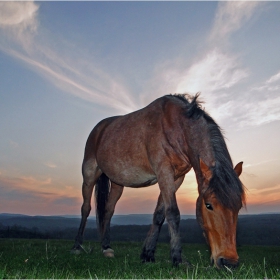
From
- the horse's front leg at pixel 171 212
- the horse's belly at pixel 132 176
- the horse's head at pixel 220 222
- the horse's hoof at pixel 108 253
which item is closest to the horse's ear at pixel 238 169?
the horse's head at pixel 220 222

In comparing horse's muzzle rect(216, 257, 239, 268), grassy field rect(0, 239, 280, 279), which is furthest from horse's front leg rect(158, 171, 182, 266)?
horse's muzzle rect(216, 257, 239, 268)

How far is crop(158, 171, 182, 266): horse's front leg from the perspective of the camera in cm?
556

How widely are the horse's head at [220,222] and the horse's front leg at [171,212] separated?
80 cm

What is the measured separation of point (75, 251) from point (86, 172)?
225 centimetres

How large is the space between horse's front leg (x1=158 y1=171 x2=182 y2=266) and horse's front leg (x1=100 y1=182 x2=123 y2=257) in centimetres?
315

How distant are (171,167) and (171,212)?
87cm

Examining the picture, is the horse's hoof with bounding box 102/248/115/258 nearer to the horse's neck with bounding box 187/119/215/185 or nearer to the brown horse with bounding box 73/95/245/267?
the brown horse with bounding box 73/95/245/267

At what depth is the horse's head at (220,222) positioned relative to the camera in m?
4.59

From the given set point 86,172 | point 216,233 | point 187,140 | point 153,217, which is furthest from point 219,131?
point 86,172

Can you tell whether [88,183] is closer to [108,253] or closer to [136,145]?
[108,253]

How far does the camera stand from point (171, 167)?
6.17 m

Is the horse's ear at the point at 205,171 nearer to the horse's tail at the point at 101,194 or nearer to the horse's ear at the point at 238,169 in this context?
the horse's ear at the point at 238,169

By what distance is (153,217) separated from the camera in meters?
Answer: 6.91

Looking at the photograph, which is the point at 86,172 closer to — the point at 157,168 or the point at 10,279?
the point at 157,168
